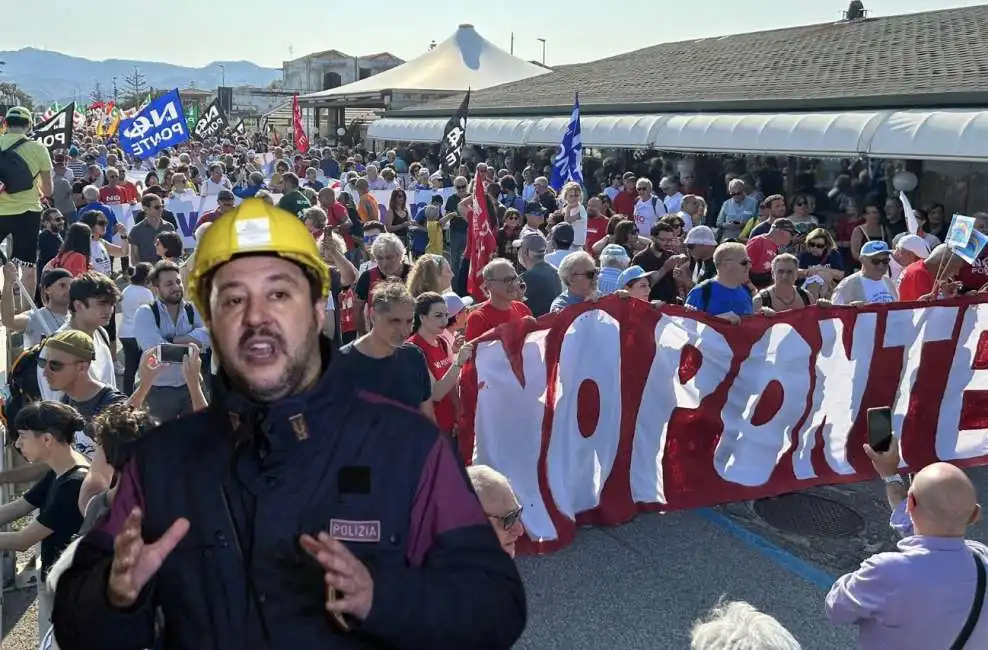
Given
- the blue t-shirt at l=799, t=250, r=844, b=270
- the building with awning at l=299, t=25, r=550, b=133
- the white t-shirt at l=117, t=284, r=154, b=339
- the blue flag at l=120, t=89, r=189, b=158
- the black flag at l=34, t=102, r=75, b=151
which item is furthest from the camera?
the building with awning at l=299, t=25, r=550, b=133

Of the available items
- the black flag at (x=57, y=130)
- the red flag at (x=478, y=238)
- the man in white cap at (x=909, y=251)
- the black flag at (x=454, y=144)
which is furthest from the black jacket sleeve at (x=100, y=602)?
the black flag at (x=57, y=130)

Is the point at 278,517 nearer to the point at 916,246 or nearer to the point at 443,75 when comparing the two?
the point at 916,246

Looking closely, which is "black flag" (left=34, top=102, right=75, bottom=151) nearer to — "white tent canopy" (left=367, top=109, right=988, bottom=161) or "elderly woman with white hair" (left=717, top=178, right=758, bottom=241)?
"white tent canopy" (left=367, top=109, right=988, bottom=161)

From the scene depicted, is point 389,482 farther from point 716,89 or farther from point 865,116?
point 716,89

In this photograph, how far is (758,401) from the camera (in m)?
6.14

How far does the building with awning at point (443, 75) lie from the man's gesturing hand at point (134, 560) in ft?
106

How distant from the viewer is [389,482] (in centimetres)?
169

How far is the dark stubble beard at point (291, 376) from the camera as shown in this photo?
5.56 ft

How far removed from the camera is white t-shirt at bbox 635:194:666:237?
40.7 ft

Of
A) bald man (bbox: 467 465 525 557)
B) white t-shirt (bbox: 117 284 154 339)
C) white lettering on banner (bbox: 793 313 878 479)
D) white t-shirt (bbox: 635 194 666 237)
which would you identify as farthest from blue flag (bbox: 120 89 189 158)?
bald man (bbox: 467 465 525 557)

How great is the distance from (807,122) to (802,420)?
922cm

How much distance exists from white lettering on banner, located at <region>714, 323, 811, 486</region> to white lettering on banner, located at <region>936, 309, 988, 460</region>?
1219 millimetres

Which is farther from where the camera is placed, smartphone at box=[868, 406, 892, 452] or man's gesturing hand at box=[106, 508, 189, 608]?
smartphone at box=[868, 406, 892, 452]

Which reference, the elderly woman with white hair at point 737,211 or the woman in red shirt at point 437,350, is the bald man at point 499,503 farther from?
the elderly woman with white hair at point 737,211
